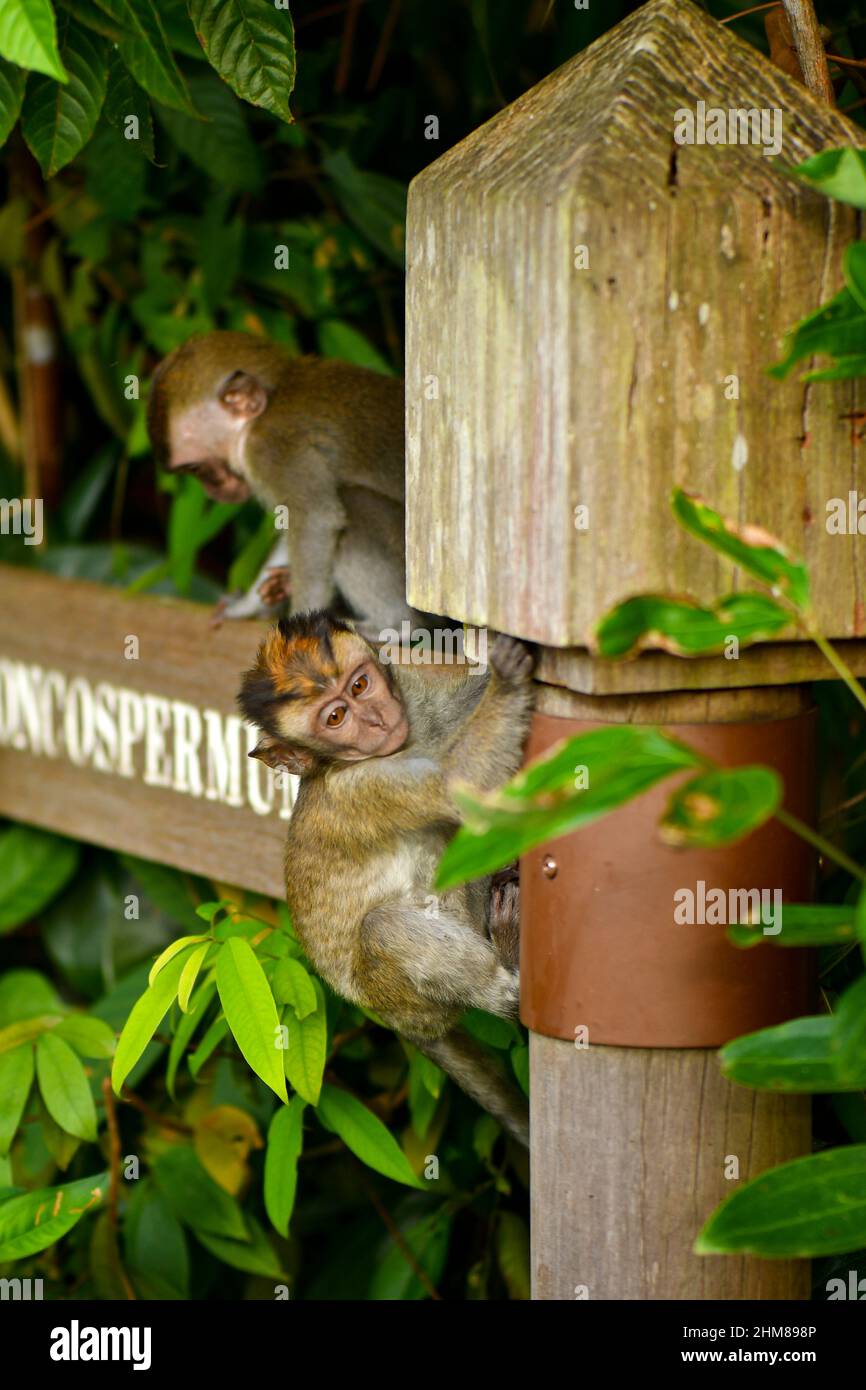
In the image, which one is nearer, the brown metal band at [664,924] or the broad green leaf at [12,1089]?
the brown metal band at [664,924]

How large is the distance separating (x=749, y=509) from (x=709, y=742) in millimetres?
245

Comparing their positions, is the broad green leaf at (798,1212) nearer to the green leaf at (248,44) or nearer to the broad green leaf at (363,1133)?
the broad green leaf at (363,1133)

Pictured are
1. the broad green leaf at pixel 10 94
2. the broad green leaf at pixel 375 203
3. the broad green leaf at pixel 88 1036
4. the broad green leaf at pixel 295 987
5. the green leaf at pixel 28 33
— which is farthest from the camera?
the broad green leaf at pixel 375 203

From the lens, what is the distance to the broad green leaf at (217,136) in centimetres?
312

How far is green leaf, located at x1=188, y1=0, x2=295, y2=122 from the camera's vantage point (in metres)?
1.91

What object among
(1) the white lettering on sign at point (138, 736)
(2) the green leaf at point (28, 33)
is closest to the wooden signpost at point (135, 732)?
(1) the white lettering on sign at point (138, 736)

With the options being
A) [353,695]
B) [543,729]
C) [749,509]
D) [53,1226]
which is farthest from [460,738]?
[53,1226]

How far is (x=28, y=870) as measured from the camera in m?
4.00

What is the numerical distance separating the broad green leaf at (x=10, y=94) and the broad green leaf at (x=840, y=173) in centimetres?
105

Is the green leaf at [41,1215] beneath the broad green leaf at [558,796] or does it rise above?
beneath

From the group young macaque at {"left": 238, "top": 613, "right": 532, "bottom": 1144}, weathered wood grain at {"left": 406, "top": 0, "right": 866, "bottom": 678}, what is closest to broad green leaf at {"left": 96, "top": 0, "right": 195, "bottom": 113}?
weathered wood grain at {"left": 406, "top": 0, "right": 866, "bottom": 678}

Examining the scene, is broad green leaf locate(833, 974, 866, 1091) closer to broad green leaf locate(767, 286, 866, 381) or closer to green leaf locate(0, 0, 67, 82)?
broad green leaf locate(767, 286, 866, 381)

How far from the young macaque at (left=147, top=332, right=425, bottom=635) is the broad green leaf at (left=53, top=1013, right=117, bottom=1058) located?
1030 millimetres

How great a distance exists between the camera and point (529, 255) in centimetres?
154
